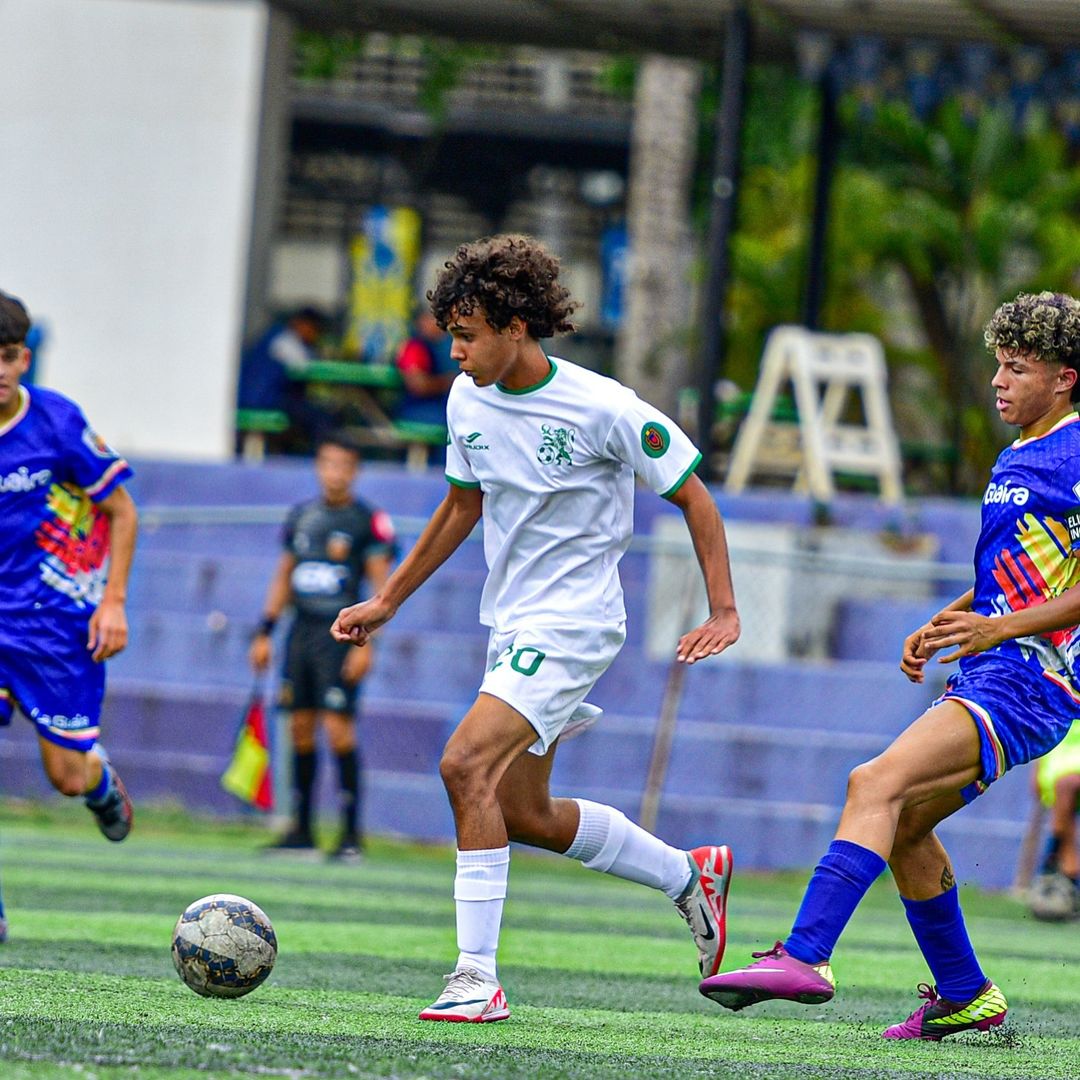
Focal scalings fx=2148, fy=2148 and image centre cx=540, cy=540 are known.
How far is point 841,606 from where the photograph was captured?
1401 centimetres

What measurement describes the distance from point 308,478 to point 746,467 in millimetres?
3194

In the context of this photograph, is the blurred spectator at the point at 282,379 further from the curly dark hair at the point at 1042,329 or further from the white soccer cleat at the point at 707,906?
the curly dark hair at the point at 1042,329

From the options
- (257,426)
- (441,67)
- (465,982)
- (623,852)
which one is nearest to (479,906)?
(465,982)

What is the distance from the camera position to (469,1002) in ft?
17.9

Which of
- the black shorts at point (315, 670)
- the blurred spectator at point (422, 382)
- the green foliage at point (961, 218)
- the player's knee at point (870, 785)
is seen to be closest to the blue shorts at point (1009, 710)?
the player's knee at point (870, 785)

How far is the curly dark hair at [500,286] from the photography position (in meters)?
5.74

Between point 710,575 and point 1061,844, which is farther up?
point 710,575

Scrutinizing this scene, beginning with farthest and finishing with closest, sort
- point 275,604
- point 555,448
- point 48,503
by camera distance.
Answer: point 275,604 → point 48,503 → point 555,448

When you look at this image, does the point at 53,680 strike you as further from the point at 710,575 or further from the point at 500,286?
the point at 710,575

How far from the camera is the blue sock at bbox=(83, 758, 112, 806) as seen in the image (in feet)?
25.0

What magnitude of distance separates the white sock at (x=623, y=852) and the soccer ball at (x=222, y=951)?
0.95 m

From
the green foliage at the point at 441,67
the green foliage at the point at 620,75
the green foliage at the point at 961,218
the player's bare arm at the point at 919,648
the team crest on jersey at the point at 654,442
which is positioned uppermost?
the green foliage at the point at 620,75

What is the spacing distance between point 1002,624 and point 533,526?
1.31 m

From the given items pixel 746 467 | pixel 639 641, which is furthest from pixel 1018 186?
pixel 639 641
